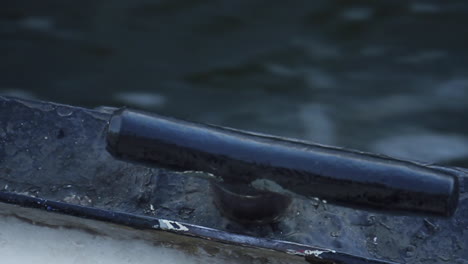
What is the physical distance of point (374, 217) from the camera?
898 mm

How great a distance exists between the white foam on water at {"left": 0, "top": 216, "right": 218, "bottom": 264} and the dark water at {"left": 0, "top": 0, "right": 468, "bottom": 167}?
2.18 metres

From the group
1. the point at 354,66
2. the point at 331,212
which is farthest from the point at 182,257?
the point at 354,66

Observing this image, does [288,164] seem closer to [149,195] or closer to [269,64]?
[149,195]

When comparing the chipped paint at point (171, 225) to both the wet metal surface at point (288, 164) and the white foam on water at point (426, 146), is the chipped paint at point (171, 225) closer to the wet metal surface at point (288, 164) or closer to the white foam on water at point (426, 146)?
the wet metal surface at point (288, 164)

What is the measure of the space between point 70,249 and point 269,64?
8.15ft

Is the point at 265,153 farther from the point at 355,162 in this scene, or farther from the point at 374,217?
the point at 374,217

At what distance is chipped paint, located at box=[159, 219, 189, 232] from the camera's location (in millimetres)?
814

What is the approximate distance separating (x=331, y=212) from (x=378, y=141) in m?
2.21

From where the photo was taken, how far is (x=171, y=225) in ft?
2.69

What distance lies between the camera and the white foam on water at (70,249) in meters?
0.86

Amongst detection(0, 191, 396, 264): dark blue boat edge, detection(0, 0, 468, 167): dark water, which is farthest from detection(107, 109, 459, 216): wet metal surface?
detection(0, 0, 468, 167): dark water

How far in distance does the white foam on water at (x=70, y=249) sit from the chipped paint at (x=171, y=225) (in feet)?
0.16

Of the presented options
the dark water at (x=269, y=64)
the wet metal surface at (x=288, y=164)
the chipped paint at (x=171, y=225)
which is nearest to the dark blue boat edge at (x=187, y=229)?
the chipped paint at (x=171, y=225)

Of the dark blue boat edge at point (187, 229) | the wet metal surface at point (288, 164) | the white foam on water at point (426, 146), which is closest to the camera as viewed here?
the wet metal surface at point (288, 164)
